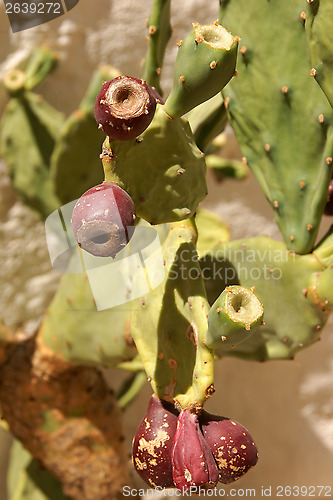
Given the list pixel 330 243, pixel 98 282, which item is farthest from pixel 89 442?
pixel 330 243

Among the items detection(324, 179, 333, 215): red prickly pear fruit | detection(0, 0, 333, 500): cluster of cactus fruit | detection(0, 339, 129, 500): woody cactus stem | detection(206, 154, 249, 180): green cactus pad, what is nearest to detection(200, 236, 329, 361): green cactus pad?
detection(0, 0, 333, 500): cluster of cactus fruit

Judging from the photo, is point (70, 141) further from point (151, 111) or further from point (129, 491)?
point (129, 491)

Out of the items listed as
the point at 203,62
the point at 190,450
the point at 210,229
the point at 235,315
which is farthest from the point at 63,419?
the point at 203,62

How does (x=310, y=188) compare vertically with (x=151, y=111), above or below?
below

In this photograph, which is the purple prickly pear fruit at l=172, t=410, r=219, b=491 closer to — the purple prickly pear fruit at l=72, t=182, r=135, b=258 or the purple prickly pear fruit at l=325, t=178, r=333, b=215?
the purple prickly pear fruit at l=72, t=182, r=135, b=258

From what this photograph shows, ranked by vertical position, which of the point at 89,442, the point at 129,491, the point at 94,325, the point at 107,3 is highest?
the point at 107,3

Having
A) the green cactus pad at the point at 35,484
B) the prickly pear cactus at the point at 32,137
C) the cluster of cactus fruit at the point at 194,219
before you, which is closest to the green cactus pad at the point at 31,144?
the prickly pear cactus at the point at 32,137

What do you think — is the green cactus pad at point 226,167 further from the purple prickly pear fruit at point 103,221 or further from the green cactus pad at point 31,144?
the purple prickly pear fruit at point 103,221
